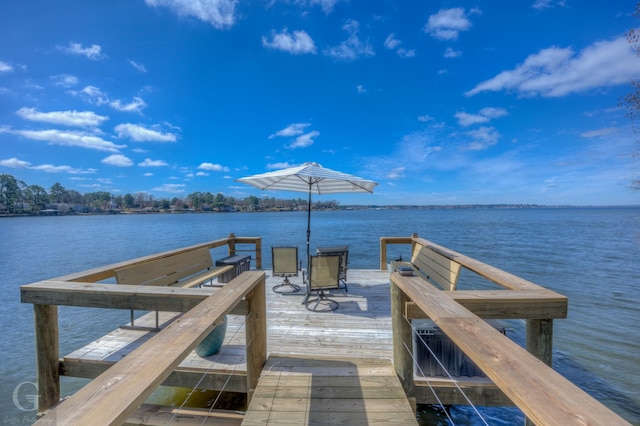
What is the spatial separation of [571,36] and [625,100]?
322cm

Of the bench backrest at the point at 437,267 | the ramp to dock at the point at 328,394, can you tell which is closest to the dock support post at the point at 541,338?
the ramp to dock at the point at 328,394

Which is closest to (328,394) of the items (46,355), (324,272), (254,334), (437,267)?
(254,334)

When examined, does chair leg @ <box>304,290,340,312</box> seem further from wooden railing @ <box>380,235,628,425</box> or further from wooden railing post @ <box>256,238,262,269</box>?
wooden railing post @ <box>256,238,262,269</box>

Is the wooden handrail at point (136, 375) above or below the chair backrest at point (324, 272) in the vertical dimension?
above

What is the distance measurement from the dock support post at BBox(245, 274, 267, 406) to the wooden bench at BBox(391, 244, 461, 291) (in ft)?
5.06

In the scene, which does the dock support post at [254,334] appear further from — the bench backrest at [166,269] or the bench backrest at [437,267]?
the bench backrest at [437,267]

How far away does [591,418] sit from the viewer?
21.6 inches

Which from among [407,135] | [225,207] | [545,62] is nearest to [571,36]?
[545,62]

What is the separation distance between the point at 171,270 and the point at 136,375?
3.79 metres

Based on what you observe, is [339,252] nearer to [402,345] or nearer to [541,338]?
[402,345]

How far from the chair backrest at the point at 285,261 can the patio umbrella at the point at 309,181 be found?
1.43 feet

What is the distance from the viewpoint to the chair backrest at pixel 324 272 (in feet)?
12.9

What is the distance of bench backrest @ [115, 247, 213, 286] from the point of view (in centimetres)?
310

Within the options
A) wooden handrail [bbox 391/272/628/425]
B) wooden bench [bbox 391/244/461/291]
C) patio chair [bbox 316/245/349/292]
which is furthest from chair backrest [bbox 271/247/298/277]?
wooden handrail [bbox 391/272/628/425]
